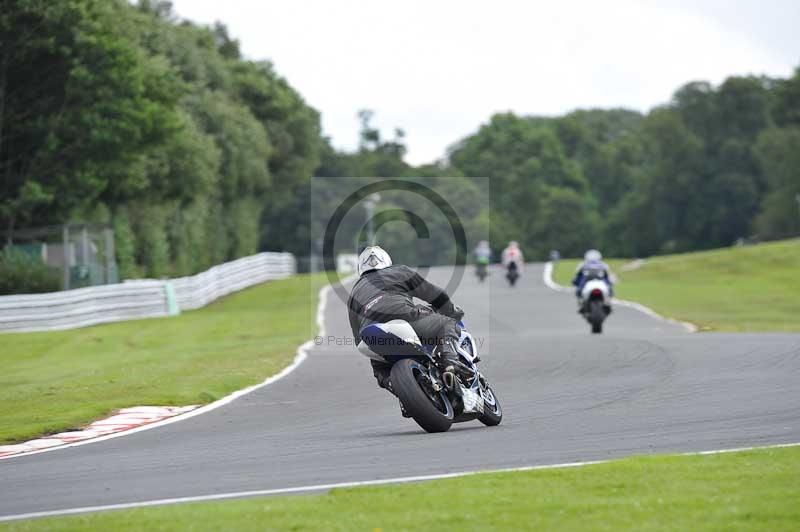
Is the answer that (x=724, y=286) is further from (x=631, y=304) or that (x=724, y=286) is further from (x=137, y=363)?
(x=137, y=363)

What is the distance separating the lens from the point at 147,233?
44.9 meters

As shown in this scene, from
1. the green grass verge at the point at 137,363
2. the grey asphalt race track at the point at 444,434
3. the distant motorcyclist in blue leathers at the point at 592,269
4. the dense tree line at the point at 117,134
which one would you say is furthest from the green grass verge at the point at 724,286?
the dense tree line at the point at 117,134

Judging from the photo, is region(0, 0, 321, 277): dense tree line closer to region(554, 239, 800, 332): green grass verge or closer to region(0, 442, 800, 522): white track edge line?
region(554, 239, 800, 332): green grass verge

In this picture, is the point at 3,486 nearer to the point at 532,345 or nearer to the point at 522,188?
the point at 532,345

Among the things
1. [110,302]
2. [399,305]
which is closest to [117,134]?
[110,302]

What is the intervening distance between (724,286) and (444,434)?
3538cm

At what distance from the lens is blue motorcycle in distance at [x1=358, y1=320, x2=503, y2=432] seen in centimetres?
1012

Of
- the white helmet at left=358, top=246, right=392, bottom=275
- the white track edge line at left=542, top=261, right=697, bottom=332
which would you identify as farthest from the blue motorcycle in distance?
the white track edge line at left=542, top=261, right=697, bottom=332

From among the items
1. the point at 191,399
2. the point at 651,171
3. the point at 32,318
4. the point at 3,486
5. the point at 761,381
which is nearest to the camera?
the point at 3,486

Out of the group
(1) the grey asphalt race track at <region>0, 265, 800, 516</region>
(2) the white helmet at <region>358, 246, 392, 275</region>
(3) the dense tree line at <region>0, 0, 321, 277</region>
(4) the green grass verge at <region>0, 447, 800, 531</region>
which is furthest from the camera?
(3) the dense tree line at <region>0, 0, 321, 277</region>

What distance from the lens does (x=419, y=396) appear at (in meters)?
10.1

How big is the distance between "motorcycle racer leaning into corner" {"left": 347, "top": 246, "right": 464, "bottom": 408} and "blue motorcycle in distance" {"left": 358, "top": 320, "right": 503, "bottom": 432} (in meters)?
0.11

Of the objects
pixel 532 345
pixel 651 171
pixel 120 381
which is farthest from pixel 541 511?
pixel 651 171

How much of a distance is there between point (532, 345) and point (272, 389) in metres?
6.12
